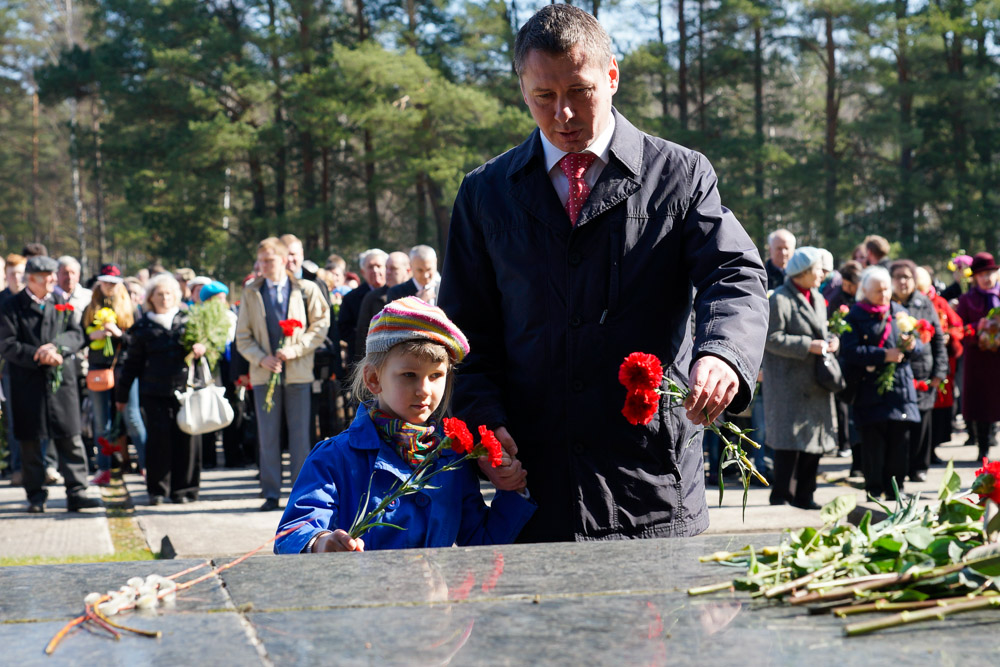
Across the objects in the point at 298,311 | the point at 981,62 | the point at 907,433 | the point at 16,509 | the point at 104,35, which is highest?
the point at 104,35

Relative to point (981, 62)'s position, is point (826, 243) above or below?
below

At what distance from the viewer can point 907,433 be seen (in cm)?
820

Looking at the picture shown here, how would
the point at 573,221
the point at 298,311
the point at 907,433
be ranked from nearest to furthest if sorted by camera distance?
the point at 573,221 < the point at 907,433 < the point at 298,311

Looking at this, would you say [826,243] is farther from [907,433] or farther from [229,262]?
[907,433]

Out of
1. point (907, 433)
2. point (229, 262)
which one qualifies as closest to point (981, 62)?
point (229, 262)

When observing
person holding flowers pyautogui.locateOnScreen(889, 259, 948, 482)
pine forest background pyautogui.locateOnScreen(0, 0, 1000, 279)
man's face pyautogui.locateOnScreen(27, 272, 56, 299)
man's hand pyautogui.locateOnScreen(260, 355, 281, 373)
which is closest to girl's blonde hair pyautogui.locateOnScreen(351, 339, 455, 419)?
man's hand pyautogui.locateOnScreen(260, 355, 281, 373)

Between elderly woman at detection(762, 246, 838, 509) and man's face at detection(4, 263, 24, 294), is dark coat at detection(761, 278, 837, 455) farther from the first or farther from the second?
man's face at detection(4, 263, 24, 294)

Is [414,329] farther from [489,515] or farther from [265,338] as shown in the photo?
[265,338]

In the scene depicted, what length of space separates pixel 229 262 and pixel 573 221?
86.8 ft

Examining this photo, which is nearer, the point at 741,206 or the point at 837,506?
the point at 837,506

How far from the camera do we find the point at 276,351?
863 cm

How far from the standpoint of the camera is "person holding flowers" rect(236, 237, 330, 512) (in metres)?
8.60

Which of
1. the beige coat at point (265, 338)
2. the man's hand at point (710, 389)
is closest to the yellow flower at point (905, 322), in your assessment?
the beige coat at point (265, 338)

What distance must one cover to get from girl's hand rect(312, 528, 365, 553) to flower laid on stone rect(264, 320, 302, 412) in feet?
19.7
